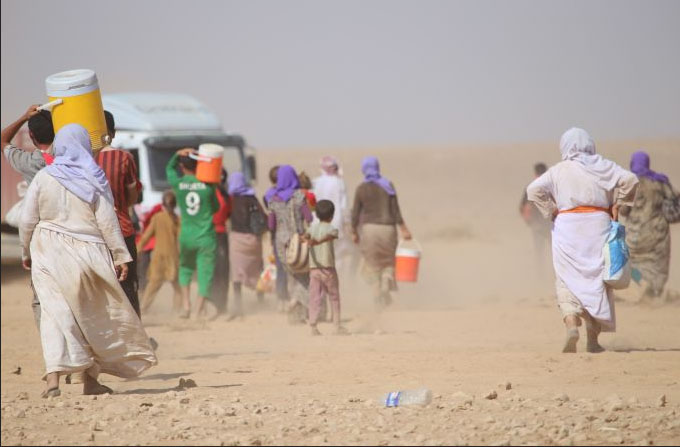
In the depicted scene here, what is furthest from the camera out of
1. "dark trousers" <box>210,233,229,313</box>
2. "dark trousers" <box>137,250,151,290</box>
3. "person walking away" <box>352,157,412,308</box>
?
"dark trousers" <box>137,250,151,290</box>

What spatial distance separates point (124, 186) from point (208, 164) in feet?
17.8

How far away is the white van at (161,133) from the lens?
19.7m

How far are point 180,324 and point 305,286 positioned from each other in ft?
5.75

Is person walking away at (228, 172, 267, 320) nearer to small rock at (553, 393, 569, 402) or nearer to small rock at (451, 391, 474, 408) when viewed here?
small rock at (451, 391, 474, 408)

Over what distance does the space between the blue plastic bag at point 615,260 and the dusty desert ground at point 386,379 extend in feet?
1.88

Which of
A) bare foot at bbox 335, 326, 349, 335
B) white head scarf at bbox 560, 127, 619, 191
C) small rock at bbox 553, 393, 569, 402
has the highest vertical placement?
white head scarf at bbox 560, 127, 619, 191

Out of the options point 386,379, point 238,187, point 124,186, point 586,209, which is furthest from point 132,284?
point 238,187

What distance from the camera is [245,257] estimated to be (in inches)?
604

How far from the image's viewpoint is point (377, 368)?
951 centimetres

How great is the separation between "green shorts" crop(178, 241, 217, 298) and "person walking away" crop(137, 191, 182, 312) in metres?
0.51

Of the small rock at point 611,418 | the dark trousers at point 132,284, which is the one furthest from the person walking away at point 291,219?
the small rock at point 611,418

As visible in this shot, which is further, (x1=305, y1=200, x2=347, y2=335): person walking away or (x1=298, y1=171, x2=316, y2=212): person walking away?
(x1=298, y1=171, x2=316, y2=212): person walking away

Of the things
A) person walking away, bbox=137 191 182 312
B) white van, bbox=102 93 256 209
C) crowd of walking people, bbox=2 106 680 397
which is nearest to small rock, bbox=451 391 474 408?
crowd of walking people, bbox=2 106 680 397

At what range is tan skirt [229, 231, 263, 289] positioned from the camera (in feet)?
50.3
